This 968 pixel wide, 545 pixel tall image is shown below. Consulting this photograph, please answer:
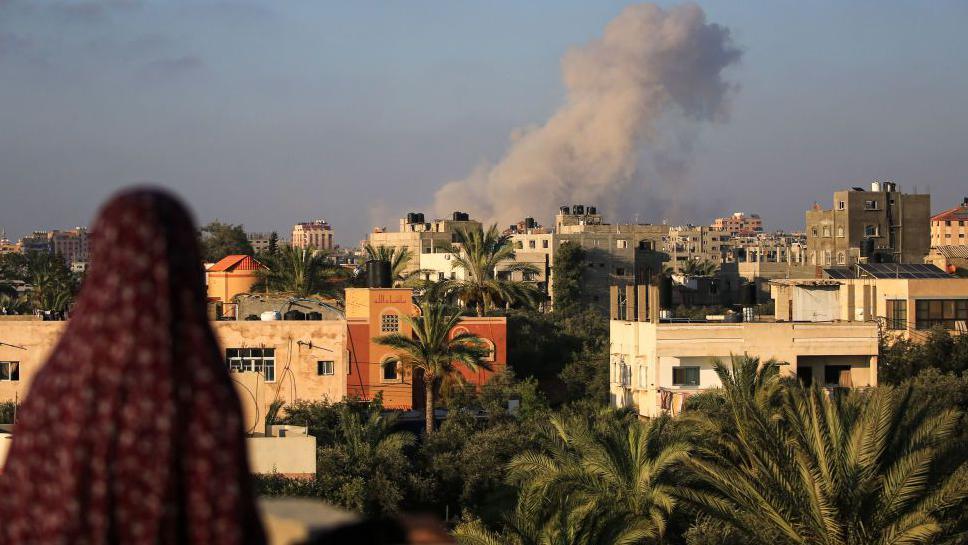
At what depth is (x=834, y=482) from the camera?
58.9 feet

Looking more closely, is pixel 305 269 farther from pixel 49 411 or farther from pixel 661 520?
pixel 49 411

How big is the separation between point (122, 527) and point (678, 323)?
38461 mm

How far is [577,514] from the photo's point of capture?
20859 millimetres

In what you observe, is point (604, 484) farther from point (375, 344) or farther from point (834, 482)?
point (375, 344)

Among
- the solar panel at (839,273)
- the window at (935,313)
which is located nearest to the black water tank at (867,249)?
the solar panel at (839,273)

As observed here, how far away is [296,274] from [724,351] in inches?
882

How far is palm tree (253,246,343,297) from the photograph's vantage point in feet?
186

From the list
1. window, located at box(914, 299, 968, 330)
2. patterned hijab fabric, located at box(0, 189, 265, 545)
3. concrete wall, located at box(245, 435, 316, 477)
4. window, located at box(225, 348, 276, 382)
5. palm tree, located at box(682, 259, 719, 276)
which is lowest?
concrete wall, located at box(245, 435, 316, 477)

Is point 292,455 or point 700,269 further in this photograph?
point 700,269

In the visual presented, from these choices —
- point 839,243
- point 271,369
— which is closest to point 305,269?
point 271,369

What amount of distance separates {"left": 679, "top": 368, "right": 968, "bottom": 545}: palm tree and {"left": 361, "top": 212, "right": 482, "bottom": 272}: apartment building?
102337 mm

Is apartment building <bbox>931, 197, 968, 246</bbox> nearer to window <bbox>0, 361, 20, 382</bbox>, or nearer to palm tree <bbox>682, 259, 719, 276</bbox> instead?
palm tree <bbox>682, 259, 719, 276</bbox>

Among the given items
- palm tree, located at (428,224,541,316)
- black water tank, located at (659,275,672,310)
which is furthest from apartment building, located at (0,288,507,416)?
palm tree, located at (428,224,541,316)

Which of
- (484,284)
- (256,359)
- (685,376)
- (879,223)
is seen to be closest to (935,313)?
(685,376)
